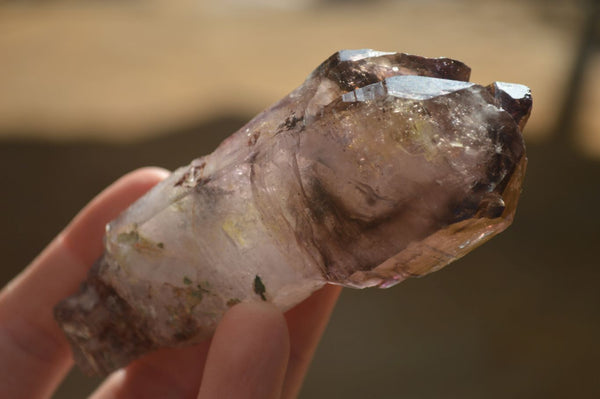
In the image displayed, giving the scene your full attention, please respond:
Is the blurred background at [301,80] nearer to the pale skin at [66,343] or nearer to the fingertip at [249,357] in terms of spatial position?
the pale skin at [66,343]

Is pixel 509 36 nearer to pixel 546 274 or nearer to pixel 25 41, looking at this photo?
pixel 546 274

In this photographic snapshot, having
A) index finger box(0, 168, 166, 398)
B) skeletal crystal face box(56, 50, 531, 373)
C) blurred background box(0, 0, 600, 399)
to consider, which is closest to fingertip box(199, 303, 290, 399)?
skeletal crystal face box(56, 50, 531, 373)

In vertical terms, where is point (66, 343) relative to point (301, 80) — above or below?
below

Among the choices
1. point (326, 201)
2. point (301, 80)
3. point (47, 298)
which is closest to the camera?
point (326, 201)

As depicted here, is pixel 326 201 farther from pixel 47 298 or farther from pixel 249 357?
pixel 47 298

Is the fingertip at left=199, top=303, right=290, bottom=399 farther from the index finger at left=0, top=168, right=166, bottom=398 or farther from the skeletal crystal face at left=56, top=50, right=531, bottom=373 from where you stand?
the index finger at left=0, top=168, right=166, bottom=398

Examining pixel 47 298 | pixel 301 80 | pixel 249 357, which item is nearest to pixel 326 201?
pixel 249 357
